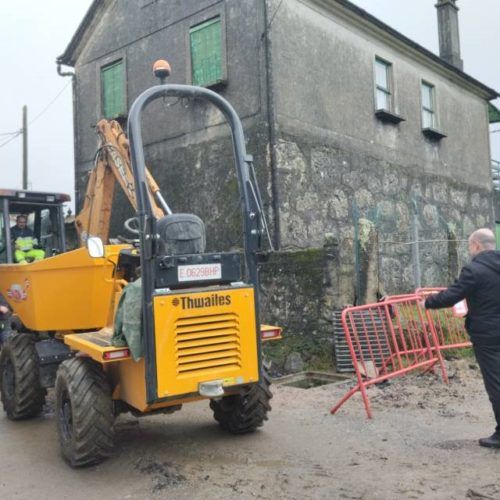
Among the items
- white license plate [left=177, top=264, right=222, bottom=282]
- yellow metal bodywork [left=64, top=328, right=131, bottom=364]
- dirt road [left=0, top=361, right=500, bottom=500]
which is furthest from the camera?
white license plate [left=177, top=264, right=222, bottom=282]

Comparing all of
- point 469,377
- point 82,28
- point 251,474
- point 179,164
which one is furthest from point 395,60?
point 251,474

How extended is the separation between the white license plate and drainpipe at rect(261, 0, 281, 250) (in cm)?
525

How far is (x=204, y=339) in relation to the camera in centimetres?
463

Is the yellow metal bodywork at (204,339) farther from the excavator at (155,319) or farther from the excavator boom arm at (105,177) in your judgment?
the excavator boom arm at (105,177)

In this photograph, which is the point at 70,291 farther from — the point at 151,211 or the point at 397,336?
the point at 397,336

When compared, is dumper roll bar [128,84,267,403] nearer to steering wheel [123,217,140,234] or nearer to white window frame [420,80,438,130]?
steering wheel [123,217,140,234]

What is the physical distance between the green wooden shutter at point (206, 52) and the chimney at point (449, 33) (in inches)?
345

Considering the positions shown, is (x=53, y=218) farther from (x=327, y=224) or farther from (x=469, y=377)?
(x=469, y=377)

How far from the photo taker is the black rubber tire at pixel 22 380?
248 inches

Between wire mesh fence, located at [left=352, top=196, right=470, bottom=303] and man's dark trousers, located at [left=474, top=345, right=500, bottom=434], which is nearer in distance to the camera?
man's dark trousers, located at [left=474, top=345, right=500, bottom=434]

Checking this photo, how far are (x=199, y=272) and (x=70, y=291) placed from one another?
1924mm

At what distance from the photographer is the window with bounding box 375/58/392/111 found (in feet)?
42.5

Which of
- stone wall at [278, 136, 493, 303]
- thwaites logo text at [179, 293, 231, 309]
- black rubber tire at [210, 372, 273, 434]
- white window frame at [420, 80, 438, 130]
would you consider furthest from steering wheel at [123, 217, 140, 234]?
white window frame at [420, 80, 438, 130]

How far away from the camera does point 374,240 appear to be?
9.84 metres
